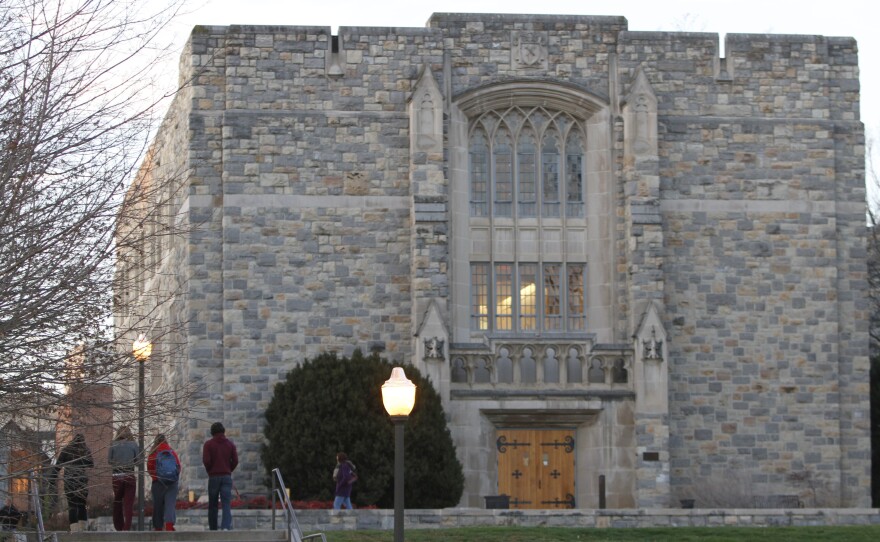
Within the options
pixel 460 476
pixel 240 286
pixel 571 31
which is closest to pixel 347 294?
pixel 240 286

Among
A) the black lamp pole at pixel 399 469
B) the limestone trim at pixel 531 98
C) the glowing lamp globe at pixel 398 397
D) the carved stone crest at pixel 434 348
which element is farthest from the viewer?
the limestone trim at pixel 531 98

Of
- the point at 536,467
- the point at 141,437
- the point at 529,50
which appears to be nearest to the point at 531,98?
the point at 529,50

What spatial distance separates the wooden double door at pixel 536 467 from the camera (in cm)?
3406

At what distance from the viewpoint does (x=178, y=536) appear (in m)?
22.9

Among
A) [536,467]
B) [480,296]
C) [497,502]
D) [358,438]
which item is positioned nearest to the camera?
[358,438]

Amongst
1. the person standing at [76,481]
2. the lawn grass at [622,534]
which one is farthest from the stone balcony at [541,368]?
the person standing at [76,481]

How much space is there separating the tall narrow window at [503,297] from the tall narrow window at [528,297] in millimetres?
184

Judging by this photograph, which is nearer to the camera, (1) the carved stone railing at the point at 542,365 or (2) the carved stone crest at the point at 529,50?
(1) the carved stone railing at the point at 542,365

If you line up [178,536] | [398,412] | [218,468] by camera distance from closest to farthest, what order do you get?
[398,412]
[178,536]
[218,468]

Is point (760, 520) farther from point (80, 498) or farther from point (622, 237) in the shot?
point (80, 498)

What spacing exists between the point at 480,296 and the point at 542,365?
→ 1.81 metres

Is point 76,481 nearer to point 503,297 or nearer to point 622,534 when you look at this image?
point 622,534

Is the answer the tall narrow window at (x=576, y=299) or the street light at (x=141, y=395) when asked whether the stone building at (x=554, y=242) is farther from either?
the street light at (x=141, y=395)

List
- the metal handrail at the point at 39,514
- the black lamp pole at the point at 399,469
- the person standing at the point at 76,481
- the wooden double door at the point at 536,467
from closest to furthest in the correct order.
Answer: the person standing at the point at 76,481 → the metal handrail at the point at 39,514 → the black lamp pole at the point at 399,469 → the wooden double door at the point at 536,467
